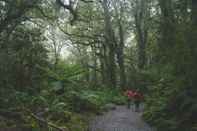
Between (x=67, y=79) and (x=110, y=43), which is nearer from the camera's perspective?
(x=67, y=79)

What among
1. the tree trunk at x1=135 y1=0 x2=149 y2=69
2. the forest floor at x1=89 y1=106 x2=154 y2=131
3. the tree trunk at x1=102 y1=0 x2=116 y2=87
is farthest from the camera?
the tree trunk at x1=102 y1=0 x2=116 y2=87

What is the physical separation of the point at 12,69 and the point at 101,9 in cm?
1608

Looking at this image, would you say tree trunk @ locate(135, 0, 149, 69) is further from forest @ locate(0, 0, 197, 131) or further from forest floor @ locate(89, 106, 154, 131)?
forest floor @ locate(89, 106, 154, 131)

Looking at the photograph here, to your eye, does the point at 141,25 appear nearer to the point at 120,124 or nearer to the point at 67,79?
the point at 67,79

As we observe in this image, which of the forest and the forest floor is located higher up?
the forest

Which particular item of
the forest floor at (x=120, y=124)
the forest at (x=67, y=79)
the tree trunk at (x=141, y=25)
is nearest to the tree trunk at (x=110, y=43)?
the tree trunk at (x=141, y=25)

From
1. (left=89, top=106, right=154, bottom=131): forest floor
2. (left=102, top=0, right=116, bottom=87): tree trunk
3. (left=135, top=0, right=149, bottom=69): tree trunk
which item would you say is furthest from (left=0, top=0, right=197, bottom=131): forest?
(left=135, top=0, right=149, bottom=69): tree trunk

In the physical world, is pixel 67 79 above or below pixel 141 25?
below

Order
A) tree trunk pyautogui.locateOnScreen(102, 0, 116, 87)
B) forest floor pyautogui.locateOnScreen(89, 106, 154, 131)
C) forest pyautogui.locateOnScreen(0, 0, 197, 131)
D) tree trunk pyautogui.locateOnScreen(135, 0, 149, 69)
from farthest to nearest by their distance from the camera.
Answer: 1. tree trunk pyautogui.locateOnScreen(102, 0, 116, 87)
2. tree trunk pyautogui.locateOnScreen(135, 0, 149, 69)
3. forest floor pyautogui.locateOnScreen(89, 106, 154, 131)
4. forest pyautogui.locateOnScreen(0, 0, 197, 131)

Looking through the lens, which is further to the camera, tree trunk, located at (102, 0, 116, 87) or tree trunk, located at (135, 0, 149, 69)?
tree trunk, located at (102, 0, 116, 87)

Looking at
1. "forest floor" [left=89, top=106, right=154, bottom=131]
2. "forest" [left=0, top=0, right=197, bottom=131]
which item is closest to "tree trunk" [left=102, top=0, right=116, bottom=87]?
"forest" [left=0, top=0, right=197, bottom=131]

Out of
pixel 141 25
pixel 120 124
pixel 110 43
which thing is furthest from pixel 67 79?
pixel 141 25

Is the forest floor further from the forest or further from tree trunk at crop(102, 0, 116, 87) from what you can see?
tree trunk at crop(102, 0, 116, 87)

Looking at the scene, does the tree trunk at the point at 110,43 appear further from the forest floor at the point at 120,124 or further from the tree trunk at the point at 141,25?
the forest floor at the point at 120,124
